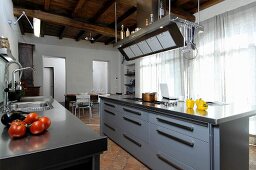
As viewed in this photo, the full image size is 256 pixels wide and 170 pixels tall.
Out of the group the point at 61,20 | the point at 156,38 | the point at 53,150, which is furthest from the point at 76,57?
the point at 53,150

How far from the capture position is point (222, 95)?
351 cm

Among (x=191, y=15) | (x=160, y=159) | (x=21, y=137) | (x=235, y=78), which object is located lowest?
(x=160, y=159)

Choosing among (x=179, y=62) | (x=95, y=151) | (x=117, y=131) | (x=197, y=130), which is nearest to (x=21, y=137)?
(x=95, y=151)

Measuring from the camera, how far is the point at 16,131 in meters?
0.80

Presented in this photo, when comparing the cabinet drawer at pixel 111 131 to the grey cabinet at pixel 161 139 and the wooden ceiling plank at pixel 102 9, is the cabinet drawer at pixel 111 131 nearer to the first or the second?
the grey cabinet at pixel 161 139

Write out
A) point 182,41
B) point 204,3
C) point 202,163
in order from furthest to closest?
point 204,3, point 182,41, point 202,163

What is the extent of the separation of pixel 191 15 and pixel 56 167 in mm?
4561

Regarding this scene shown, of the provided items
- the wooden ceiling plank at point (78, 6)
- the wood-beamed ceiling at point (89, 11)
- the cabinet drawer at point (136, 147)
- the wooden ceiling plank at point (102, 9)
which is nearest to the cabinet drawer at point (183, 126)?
the cabinet drawer at point (136, 147)

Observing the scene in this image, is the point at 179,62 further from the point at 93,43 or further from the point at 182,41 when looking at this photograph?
the point at 93,43

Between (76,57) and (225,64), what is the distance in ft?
18.6

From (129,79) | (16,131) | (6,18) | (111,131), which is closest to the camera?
(16,131)

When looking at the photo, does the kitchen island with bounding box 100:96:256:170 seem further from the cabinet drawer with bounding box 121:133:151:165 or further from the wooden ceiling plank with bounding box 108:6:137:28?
the wooden ceiling plank with bounding box 108:6:137:28

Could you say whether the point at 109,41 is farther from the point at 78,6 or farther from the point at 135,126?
the point at 135,126

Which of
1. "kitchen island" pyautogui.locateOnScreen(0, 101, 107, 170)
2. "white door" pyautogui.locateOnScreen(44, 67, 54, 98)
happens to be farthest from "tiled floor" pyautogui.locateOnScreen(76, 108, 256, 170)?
"white door" pyautogui.locateOnScreen(44, 67, 54, 98)
